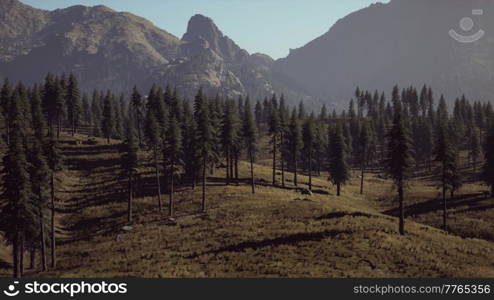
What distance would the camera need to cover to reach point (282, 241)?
3856 centimetres

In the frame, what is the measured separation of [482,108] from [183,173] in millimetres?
129738

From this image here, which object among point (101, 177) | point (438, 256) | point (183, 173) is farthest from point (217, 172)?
point (438, 256)

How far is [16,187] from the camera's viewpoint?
123 ft

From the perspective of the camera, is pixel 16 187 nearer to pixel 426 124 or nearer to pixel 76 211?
pixel 76 211

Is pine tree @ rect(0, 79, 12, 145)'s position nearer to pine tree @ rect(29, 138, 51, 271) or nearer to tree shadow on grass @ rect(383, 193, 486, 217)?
pine tree @ rect(29, 138, 51, 271)

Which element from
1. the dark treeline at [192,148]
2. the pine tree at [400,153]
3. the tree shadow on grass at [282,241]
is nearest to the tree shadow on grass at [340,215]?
the tree shadow on grass at [282,241]


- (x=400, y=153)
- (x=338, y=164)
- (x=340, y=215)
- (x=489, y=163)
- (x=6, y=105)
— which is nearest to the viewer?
(x=400, y=153)
